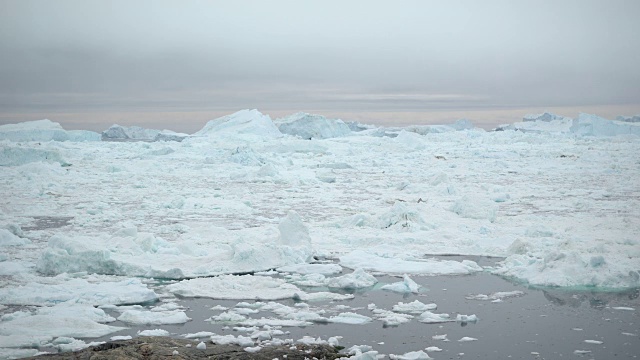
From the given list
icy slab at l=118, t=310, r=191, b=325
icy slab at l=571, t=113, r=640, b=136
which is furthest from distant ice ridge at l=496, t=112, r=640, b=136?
icy slab at l=118, t=310, r=191, b=325

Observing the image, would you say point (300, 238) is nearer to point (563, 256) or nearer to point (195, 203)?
point (563, 256)

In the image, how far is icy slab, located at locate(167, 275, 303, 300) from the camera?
23.6 feet

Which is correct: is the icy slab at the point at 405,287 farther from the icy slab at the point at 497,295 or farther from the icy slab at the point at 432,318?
the icy slab at the point at 432,318

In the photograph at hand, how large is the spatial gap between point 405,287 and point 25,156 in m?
20.9

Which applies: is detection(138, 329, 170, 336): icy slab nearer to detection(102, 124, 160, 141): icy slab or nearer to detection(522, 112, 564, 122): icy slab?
detection(102, 124, 160, 141): icy slab

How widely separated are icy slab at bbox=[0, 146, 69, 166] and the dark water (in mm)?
19688

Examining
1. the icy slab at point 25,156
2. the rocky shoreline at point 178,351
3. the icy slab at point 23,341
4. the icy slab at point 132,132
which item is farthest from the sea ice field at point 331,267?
the icy slab at point 132,132

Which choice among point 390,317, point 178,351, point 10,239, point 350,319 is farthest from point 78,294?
point 10,239

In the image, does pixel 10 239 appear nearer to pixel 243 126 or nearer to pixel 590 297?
pixel 590 297

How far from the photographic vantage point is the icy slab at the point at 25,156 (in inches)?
944

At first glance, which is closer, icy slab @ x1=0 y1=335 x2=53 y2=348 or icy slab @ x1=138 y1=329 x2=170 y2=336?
icy slab @ x1=0 y1=335 x2=53 y2=348

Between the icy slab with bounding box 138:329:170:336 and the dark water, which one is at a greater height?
the icy slab with bounding box 138:329:170:336

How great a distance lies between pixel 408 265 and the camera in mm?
8664

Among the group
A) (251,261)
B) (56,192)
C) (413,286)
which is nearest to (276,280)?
(251,261)
